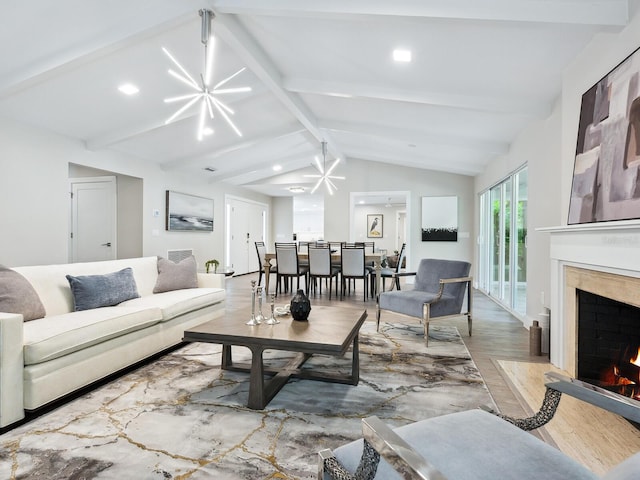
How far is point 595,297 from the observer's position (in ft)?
8.21

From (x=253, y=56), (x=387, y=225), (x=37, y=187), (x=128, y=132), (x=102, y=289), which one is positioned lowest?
(x=102, y=289)

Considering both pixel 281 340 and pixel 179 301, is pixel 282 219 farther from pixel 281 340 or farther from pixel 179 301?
pixel 281 340

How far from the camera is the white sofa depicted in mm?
1914

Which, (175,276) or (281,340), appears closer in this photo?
(281,340)

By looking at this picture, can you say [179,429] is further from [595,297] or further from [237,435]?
[595,297]

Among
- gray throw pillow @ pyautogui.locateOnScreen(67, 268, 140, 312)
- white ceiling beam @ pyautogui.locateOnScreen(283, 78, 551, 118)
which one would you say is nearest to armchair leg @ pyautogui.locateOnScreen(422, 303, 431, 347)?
white ceiling beam @ pyautogui.locateOnScreen(283, 78, 551, 118)

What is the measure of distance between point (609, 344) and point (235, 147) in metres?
6.06

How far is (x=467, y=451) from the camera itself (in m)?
0.99

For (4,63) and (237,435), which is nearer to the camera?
(237,435)

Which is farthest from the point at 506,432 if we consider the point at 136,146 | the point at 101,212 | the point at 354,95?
the point at 101,212

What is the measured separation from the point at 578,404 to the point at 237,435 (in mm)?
2026

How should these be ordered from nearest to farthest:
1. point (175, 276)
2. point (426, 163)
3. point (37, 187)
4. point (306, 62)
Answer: point (306, 62) → point (175, 276) → point (37, 187) → point (426, 163)

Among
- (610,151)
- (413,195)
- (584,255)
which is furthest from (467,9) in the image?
(413,195)

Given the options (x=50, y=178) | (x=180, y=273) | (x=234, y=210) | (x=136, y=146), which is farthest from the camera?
(x=234, y=210)
